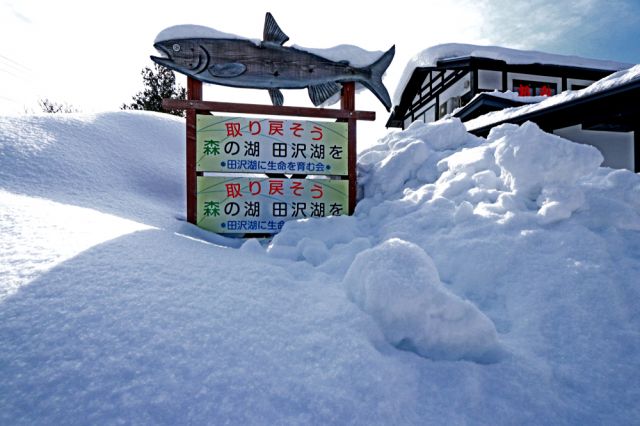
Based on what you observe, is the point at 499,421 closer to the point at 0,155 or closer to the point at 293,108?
the point at 293,108

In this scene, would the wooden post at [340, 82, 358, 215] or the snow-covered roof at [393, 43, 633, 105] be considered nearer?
the wooden post at [340, 82, 358, 215]

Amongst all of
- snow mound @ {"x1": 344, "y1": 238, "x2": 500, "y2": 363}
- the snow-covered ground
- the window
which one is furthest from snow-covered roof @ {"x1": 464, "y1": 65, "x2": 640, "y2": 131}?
the window

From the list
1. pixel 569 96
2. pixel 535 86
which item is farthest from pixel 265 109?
pixel 535 86

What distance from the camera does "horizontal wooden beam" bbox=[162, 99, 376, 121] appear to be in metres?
3.44

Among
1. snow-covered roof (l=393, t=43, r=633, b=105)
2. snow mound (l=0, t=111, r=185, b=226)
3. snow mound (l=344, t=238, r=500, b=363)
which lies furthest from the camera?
snow-covered roof (l=393, t=43, r=633, b=105)

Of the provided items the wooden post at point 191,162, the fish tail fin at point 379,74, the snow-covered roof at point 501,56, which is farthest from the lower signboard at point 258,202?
the snow-covered roof at point 501,56

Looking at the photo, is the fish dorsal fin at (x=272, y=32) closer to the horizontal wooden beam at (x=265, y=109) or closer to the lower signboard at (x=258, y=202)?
the horizontal wooden beam at (x=265, y=109)

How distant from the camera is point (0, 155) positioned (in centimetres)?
293

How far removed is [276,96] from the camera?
12.3 feet

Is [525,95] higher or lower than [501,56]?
lower

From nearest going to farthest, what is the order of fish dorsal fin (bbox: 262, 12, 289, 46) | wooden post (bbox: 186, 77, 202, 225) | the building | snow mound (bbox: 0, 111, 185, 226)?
1. snow mound (bbox: 0, 111, 185, 226)
2. wooden post (bbox: 186, 77, 202, 225)
3. fish dorsal fin (bbox: 262, 12, 289, 46)
4. the building

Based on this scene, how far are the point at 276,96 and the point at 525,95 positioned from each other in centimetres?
907

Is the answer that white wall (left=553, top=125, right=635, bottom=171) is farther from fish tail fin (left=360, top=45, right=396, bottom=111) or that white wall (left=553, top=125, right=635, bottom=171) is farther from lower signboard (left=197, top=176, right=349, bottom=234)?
lower signboard (left=197, top=176, right=349, bottom=234)

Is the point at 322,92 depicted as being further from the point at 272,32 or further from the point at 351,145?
the point at 272,32
